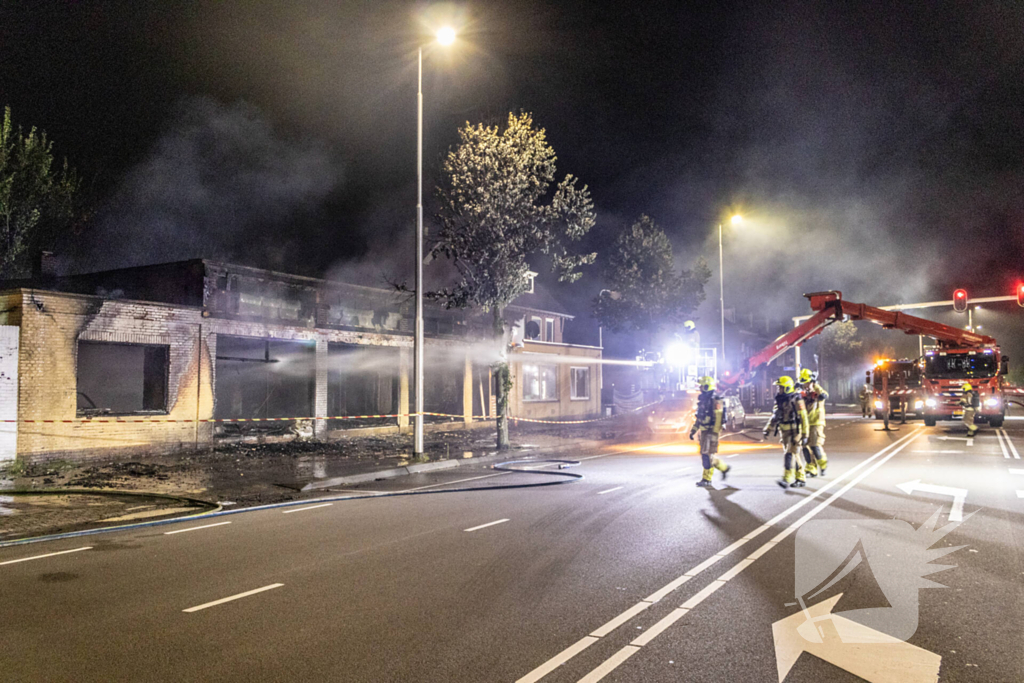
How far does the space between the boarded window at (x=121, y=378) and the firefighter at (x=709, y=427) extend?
12965 mm

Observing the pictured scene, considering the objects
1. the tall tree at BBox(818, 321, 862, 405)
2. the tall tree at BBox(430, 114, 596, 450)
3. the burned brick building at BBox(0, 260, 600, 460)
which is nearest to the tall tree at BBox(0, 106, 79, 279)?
the burned brick building at BBox(0, 260, 600, 460)

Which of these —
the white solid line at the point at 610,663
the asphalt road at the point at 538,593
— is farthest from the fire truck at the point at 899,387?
the white solid line at the point at 610,663

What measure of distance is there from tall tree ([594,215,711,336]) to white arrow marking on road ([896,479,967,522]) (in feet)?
104

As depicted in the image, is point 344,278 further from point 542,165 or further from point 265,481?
point 265,481

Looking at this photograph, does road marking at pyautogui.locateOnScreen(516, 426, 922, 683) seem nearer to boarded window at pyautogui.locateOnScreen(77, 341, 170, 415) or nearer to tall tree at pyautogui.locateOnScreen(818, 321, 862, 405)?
boarded window at pyautogui.locateOnScreen(77, 341, 170, 415)

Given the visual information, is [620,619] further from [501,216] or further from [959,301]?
[959,301]

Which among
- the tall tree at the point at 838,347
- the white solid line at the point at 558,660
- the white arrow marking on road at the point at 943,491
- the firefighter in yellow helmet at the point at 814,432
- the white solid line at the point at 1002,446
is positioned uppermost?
the tall tree at the point at 838,347

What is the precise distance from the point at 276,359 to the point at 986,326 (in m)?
39.2

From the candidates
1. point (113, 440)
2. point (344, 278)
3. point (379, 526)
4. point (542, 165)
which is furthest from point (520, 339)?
point (379, 526)

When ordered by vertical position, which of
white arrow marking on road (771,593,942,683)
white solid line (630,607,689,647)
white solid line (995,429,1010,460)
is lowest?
white arrow marking on road (771,593,942,683)

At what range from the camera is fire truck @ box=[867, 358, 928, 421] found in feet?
94.5

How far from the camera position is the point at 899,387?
97.0 feet

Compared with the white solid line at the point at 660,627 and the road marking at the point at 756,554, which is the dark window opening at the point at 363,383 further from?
the white solid line at the point at 660,627

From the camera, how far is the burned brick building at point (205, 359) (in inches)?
607
